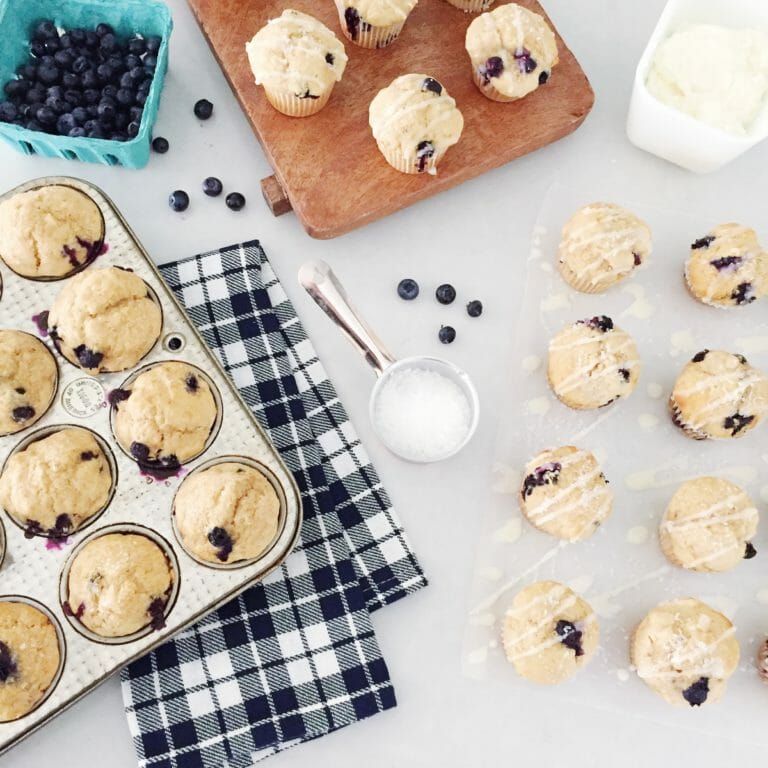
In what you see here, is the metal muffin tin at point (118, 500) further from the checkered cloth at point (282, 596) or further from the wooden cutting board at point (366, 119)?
the wooden cutting board at point (366, 119)

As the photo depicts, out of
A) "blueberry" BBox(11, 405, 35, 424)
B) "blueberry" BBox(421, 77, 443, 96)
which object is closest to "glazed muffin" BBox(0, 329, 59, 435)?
"blueberry" BBox(11, 405, 35, 424)

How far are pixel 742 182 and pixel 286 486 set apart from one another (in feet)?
4.83

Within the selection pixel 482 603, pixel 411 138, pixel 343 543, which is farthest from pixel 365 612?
pixel 411 138

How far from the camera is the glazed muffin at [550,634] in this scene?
5.83ft

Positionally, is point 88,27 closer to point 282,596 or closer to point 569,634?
point 282,596

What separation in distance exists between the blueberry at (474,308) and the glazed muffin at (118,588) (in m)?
0.95

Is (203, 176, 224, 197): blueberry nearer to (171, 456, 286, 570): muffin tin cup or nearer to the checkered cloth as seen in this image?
the checkered cloth

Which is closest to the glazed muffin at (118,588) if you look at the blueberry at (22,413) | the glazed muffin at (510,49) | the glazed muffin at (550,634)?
the blueberry at (22,413)

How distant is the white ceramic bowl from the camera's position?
1.93 m

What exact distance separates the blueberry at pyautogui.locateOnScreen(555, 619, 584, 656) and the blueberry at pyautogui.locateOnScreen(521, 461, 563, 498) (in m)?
0.30

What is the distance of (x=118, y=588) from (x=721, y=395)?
1397 millimetres

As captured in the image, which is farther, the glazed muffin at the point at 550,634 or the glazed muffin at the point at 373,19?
the glazed muffin at the point at 373,19

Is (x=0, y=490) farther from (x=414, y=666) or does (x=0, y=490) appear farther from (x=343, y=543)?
(x=414, y=666)

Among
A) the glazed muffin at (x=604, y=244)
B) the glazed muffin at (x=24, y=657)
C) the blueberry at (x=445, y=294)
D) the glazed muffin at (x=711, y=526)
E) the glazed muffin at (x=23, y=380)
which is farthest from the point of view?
the blueberry at (x=445, y=294)
